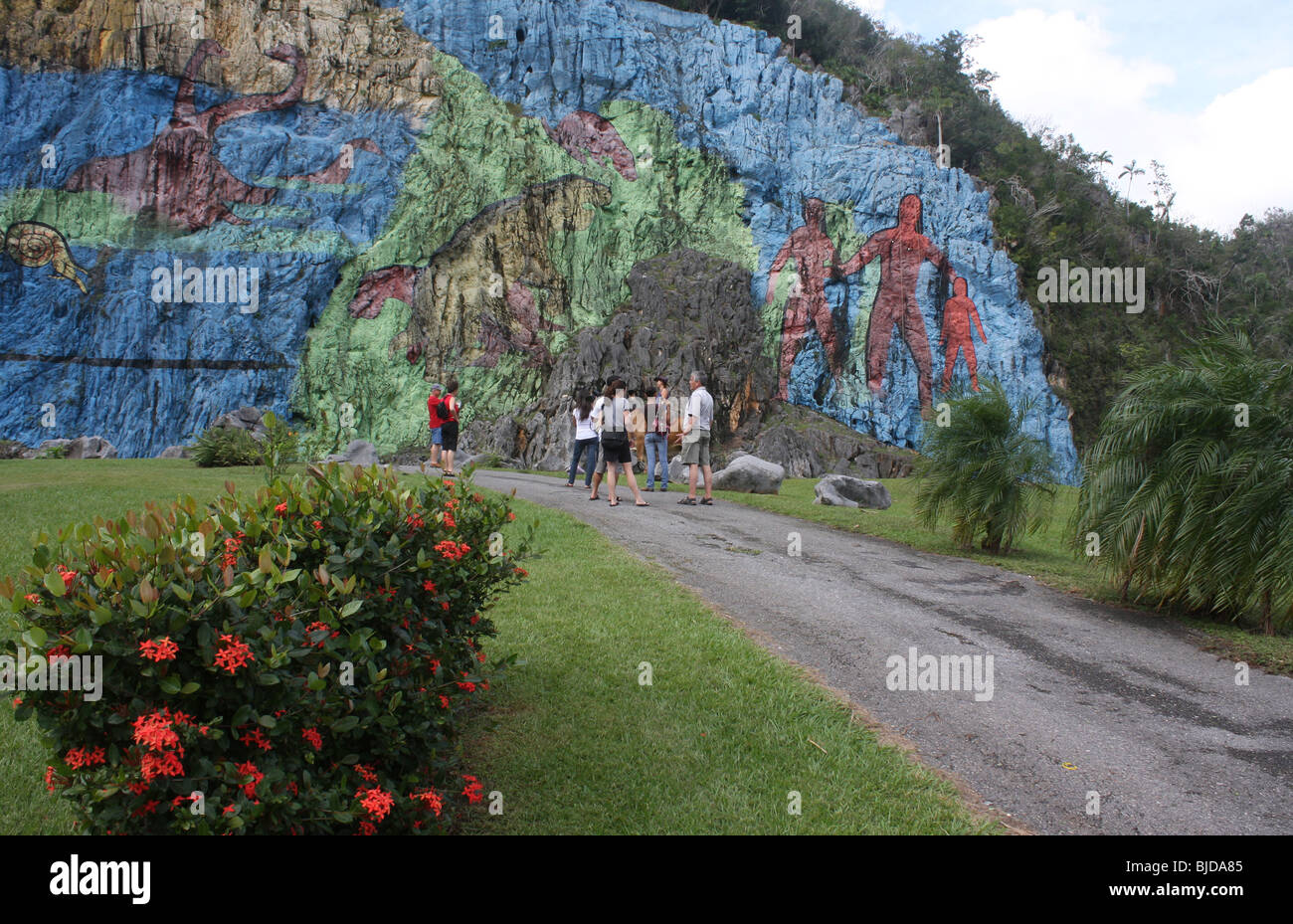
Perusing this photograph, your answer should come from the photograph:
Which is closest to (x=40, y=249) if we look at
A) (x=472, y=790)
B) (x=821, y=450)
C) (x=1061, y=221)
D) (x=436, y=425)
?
(x=436, y=425)

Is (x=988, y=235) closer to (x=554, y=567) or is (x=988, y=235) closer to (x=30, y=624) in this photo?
(x=554, y=567)

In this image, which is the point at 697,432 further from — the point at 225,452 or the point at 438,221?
the point at 438,221

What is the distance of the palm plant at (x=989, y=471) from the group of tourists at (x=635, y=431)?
3.64m

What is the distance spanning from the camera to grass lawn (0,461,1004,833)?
382 cm

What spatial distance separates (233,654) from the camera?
264 cm

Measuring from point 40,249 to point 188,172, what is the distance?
597 cm

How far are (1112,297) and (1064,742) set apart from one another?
4677 centimetres

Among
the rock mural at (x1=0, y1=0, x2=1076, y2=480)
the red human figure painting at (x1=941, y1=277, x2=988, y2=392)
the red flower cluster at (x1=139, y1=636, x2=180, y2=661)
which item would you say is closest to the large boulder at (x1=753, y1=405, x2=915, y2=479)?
the rock mural at (x1=0, y1=0, x2=1076, y2=480)

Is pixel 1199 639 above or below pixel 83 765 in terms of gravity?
below

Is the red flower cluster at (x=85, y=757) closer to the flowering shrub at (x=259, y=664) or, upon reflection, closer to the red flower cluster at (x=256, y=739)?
the flowering shrub at (x=259, y=664)

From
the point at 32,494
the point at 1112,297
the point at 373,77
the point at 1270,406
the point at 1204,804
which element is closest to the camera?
the point at 1204,804

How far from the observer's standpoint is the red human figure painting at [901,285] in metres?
35.7

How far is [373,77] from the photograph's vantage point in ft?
111

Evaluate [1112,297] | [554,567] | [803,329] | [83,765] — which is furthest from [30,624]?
[1112,297]
